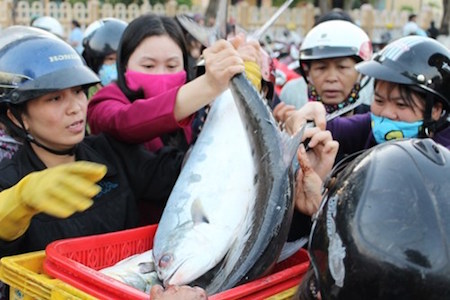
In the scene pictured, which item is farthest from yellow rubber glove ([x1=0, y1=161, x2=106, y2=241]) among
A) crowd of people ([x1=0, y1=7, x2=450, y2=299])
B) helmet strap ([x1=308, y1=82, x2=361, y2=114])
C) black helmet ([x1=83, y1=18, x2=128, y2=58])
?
black helmet ([x1=83, y1=18, x2=128, y2=58])

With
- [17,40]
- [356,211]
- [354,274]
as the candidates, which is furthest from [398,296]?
[17,40]

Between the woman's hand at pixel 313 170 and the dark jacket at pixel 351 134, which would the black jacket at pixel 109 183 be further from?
the dark jacket at pixel 351 134

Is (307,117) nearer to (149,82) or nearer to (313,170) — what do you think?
(313,170)

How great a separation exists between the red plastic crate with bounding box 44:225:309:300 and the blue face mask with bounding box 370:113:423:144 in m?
0.83

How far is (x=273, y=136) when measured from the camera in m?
2.32

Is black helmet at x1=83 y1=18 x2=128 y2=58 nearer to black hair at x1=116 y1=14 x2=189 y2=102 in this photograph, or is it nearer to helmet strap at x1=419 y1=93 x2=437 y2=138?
black hair at x1=116 y1=14 x2=189 y2=102

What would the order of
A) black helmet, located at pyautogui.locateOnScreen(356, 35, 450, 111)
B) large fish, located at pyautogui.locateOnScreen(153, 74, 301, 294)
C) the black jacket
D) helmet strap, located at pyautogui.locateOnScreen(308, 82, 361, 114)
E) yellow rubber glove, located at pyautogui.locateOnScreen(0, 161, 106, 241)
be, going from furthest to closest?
helmet strap, located at pyautogui.locateOnScreen(308, 82, 361, 114)
black helmet, located at pyautogui.locateOnScreen(356, 35, 450, 111)
the black jacket
large fish, located at pyautogui.locateOnScreen(153, 74, 301, 294)
yellow rubber glove, located at pyautogui.locateOnScreen(0, 161, 106, 241)

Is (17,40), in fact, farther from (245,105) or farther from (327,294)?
(327,294)

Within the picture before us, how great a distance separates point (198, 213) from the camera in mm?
2297

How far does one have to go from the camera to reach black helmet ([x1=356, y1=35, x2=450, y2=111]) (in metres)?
2.93

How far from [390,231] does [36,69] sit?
1695 millimetres

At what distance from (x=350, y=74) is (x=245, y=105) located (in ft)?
7.52

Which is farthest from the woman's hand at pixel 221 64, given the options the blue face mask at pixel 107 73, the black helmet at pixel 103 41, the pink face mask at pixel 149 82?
the black helmet at pixel 103 41

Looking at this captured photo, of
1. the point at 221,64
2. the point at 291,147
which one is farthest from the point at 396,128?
the point at 221,64
